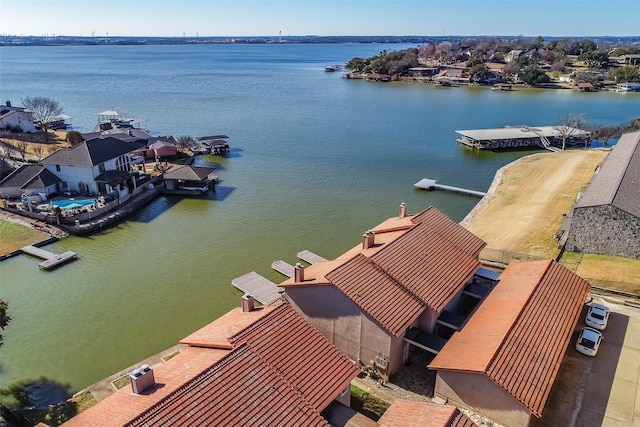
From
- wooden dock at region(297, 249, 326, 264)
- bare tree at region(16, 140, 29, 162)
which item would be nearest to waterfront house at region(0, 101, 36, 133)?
bare tree at region(16, 140, 29, 162)

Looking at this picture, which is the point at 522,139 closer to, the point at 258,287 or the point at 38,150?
the point at 258,287

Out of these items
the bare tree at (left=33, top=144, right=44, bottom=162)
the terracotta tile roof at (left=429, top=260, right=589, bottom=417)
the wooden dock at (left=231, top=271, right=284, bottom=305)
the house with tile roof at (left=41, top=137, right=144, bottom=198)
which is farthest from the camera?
the bare tree at (left=33, top=144, right=44, bottom=162)

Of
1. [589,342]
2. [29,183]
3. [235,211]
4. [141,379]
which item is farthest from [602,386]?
[29,183]

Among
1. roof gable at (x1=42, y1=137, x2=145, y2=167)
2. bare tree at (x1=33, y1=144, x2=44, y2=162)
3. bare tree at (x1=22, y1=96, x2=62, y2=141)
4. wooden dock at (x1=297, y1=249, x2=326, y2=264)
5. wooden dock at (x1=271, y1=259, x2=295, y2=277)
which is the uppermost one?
bare tree at (x1=22, y1=96, x2=62, y2=141)

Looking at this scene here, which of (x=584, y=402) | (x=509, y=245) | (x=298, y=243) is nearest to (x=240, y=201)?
(x=298, y=243)

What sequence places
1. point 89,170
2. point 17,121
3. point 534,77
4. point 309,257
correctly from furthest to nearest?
point 534,77
point 17,121
point 89,170
point 309,257

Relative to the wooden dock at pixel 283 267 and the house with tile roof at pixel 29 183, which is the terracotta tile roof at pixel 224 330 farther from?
the house with tile roof at pixel 29 183

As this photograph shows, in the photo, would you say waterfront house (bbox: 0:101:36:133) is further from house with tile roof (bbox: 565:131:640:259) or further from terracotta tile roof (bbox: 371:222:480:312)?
house with tile roof (bbox: 565:131:640:259)
